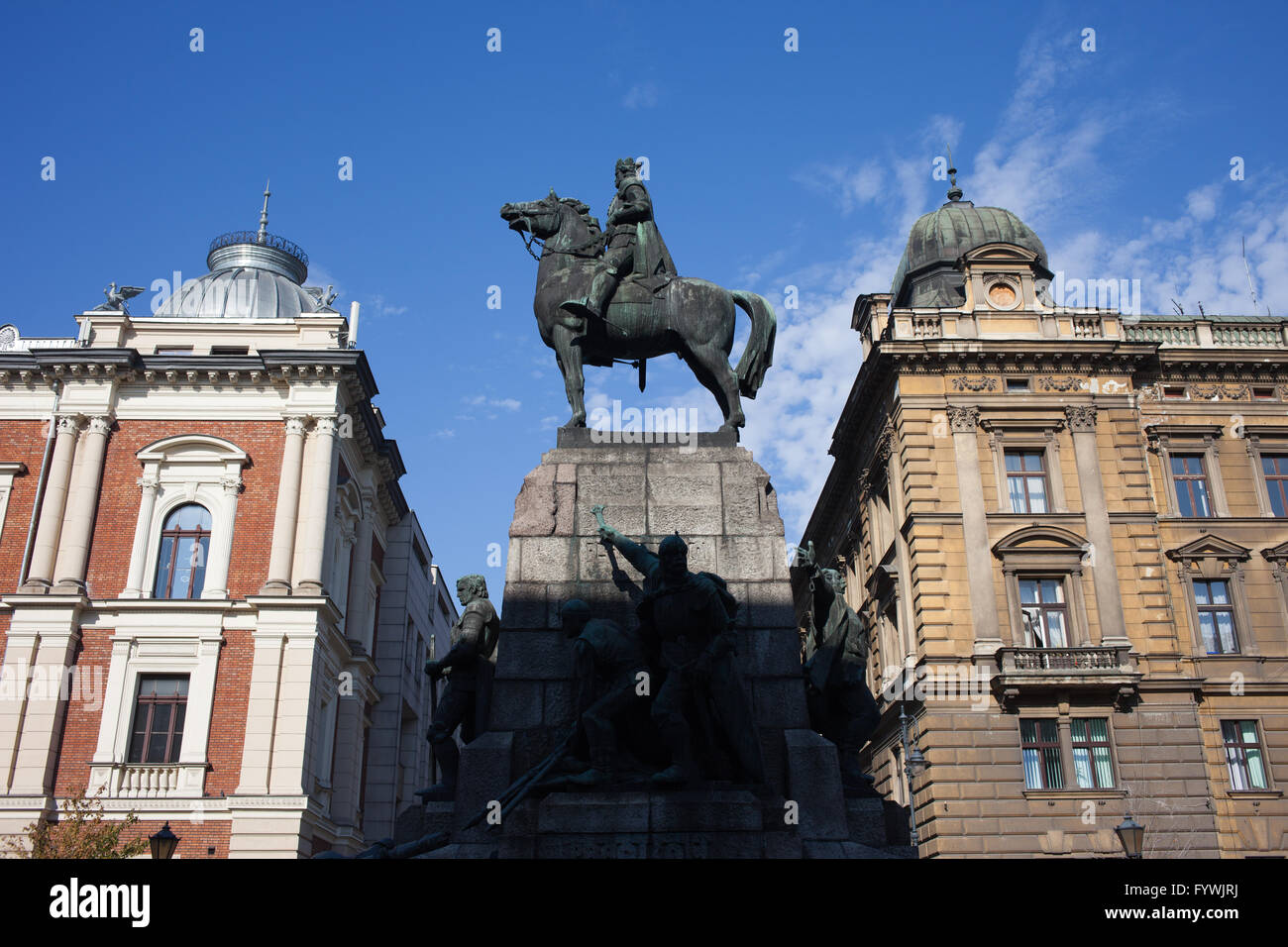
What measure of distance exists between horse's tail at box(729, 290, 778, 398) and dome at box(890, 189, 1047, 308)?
81.5ft

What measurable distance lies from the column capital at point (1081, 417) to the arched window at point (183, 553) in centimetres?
2479

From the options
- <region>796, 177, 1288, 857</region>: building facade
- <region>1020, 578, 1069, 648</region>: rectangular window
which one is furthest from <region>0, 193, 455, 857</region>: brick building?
<region>1020, 578, 1069, 648</region>: rectangular window

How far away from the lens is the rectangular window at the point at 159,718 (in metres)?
27.5

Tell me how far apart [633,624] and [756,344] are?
12.5 ft

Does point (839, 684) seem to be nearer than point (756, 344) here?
Yes

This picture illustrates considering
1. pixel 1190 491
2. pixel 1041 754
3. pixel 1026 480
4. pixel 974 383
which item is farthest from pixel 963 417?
pixel 1041 754

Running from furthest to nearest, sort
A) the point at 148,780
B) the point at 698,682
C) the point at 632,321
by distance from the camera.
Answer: the point at 148,780, the point at 632,321, the point at 698,682

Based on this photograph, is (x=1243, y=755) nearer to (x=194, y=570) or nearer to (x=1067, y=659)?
(x=1067, y=659)

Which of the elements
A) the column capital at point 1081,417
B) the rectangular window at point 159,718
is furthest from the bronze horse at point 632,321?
the column capital at point 1081,417

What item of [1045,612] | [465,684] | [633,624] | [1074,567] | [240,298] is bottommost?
[465,684]

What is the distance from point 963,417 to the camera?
3253 centimetres

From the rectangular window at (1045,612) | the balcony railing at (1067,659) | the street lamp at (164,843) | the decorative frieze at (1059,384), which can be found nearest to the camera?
the street lamp at (164,843)

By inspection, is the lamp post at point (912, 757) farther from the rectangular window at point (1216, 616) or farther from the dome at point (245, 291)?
the dome at point (245, 291)
